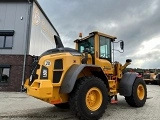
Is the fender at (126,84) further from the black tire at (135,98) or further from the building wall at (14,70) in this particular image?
the building wall at (14,70)

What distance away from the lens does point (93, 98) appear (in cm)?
639

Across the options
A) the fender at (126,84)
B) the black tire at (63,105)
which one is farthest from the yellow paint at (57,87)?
the black tire at (63,105)

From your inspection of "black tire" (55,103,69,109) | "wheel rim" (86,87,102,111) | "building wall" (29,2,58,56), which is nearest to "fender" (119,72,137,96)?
"wheel rim" (86,87,102,111)

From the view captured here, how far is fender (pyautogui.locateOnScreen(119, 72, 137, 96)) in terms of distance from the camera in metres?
8.00

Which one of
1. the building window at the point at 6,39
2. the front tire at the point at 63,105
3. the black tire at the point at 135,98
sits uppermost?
the building window at the point at 6,39

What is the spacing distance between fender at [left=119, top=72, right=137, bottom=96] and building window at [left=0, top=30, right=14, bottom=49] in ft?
36.7

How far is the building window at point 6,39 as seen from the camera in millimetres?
16719

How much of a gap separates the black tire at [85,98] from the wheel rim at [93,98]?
44 mm

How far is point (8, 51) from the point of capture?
54.5 ft

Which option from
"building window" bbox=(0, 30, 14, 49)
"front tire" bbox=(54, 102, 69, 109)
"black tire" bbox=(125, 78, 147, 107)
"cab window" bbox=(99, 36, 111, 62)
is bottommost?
"front tire" bbox=(54, 102, 69, 109)

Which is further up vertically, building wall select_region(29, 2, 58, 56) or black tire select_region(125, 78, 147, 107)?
building wall select_region(29, 2, 58, 56)

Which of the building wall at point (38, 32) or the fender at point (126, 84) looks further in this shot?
the building wall at point (38, 32)

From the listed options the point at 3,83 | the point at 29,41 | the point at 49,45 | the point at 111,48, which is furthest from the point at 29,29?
the point at 111,48

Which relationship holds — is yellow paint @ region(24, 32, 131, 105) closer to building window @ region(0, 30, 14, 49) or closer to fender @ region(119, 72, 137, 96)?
fender @ region(119, 72, 137, 96)
